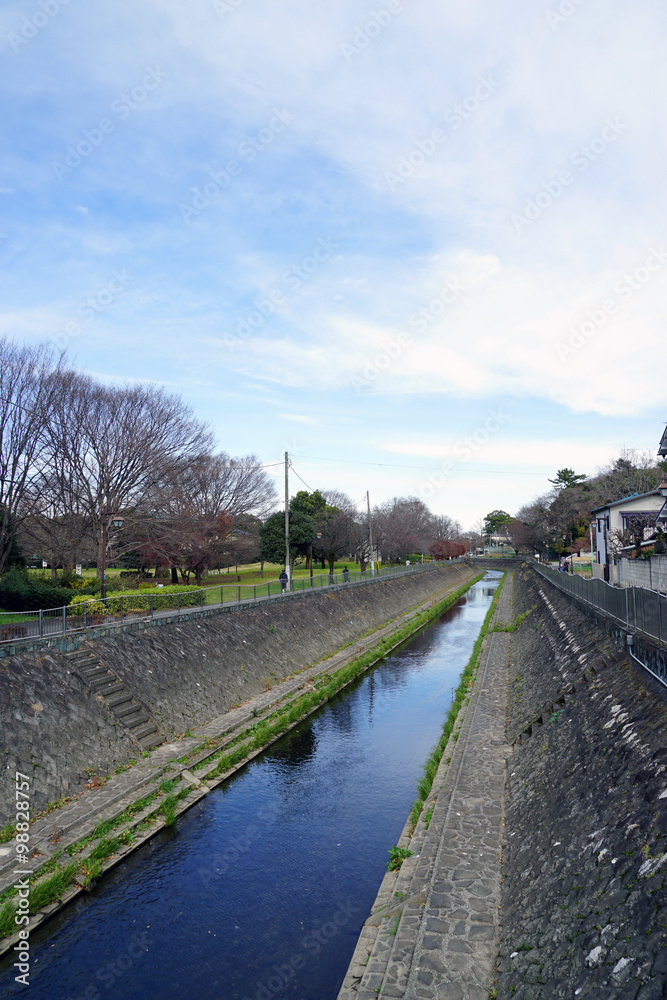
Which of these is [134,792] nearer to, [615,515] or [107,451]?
[107,451]

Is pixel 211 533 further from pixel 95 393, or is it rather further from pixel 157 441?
pixel 95 393

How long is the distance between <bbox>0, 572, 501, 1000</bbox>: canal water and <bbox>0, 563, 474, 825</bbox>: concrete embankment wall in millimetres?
2553

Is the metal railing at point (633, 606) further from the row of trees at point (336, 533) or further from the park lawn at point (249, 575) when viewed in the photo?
the row of trees at point (336, 533)

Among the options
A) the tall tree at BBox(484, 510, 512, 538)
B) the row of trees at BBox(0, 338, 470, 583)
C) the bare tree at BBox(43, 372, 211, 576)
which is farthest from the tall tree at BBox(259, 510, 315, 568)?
the tall tree at BBox(484, 510, 512, 538)

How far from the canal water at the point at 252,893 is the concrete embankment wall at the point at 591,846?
2751mm

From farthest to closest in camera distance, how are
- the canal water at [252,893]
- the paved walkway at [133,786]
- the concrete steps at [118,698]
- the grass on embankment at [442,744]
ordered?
1. the concrete steps at [118,698]
2. the grass on embankment at [442,744]
3. the paved walkway at [133,786]
4. the canal water at [252,893]

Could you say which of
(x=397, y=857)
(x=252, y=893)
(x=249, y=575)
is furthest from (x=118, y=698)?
(x=249, y=575)

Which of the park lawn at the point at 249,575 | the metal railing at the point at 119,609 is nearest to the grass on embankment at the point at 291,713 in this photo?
the metal railing at the point at 119,609

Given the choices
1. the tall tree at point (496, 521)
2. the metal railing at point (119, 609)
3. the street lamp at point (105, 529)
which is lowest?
the metal railing at point (119, 609)

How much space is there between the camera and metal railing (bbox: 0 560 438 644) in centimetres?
1383

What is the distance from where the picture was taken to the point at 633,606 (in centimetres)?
1248

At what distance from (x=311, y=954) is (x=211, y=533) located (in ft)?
135

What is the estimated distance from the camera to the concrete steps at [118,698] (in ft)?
48.2

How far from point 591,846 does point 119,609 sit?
14.5 metres
